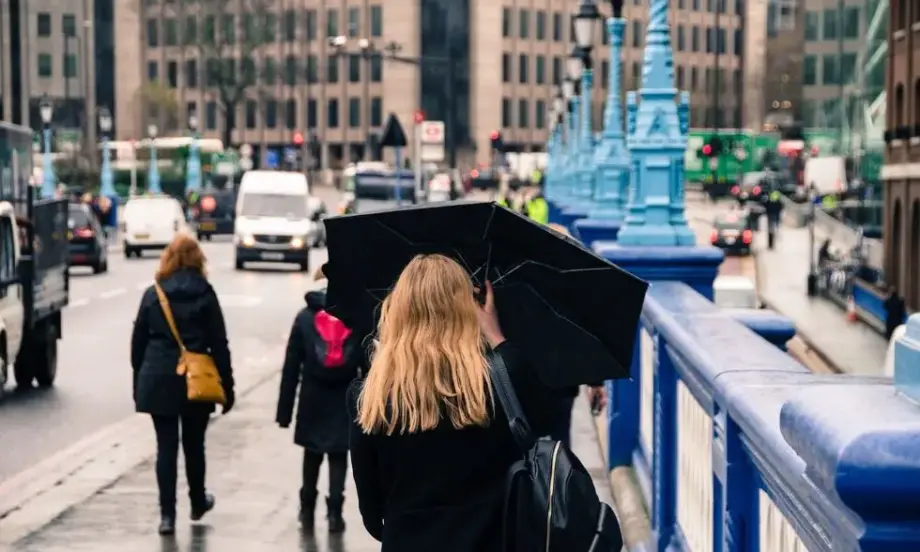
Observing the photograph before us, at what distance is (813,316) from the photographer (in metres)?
48.3

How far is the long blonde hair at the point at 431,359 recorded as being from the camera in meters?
4.25

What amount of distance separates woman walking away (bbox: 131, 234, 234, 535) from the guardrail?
2.41 m

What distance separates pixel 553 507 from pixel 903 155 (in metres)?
47.1

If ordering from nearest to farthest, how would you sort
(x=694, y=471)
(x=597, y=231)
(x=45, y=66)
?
1. (x=694, y=471)
2. (x=597, y=231)
3. (x=45, y=66)

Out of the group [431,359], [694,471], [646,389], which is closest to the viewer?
[431,359]

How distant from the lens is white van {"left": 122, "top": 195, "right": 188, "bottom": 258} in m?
50.6

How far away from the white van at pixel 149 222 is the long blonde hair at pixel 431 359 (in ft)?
152

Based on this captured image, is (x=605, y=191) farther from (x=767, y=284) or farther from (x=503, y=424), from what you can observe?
(x=767, y=284)

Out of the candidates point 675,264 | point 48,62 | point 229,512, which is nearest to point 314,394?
point 229,512

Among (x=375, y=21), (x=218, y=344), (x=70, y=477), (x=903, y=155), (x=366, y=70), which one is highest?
(x=375, y=21)

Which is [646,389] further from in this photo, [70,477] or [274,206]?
[274,206]

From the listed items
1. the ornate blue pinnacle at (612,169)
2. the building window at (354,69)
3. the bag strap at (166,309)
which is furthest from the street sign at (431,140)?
the building window at (354,69)

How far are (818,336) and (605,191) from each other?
20.1 meters

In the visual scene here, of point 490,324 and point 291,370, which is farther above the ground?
point 490,324
